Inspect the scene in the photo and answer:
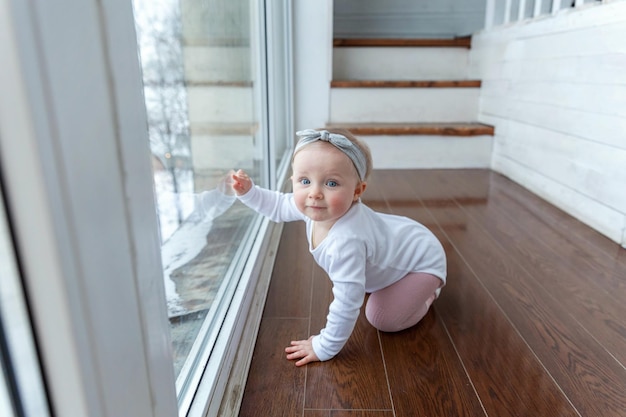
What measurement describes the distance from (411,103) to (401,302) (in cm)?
185

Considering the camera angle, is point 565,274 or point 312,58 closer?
point 565,274

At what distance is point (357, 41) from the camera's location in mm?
2781

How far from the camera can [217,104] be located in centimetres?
114

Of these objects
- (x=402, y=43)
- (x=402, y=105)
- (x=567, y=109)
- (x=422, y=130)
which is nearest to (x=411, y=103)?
(x=402, y=105)

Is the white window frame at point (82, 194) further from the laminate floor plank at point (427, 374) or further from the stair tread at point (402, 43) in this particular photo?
the stair tread at point (402, 43)

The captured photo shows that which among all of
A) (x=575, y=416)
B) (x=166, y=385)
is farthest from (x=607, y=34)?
(x=166, y=385)

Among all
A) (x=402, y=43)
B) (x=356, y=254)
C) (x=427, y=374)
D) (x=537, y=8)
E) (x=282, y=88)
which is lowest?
(x=427, y=374)

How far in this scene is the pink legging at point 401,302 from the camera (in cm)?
97

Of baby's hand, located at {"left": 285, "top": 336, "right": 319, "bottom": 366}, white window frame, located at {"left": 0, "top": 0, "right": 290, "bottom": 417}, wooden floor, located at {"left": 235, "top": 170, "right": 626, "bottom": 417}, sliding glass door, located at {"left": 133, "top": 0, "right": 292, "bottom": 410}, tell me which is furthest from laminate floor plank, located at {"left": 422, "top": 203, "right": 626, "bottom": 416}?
white window frame, located at {"left": 0, "top": 0, "right": 290, "bottom": 417}

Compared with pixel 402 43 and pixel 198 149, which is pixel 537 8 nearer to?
pixel 402 43

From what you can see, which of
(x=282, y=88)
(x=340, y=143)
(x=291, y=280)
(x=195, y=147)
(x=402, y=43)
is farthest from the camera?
(x=402, y=43)

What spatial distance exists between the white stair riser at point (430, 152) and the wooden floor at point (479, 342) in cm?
97

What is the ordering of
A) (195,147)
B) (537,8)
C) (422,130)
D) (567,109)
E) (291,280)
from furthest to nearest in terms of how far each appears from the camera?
(422,130) < (537,8) < (567,109) < (291,280) < (195,147)

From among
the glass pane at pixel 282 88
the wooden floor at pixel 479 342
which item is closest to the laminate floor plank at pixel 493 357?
the wooden floor at pixel 479 342
